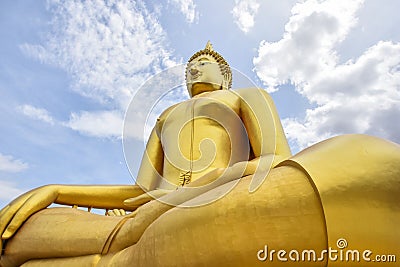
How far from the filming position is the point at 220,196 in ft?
6.11

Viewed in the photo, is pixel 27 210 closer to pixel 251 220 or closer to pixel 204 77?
pixel 251 220

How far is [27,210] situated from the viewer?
9.62 feet

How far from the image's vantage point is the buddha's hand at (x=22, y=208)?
286 centimetres

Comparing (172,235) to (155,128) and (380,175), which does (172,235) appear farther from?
(155,128)

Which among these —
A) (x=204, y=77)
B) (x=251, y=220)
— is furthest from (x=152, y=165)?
(x=251, y=220)

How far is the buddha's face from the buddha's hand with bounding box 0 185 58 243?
1847mm

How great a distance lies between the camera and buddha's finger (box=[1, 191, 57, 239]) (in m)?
2.84

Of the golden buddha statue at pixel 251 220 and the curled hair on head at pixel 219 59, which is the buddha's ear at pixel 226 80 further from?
the golden buddha statue at pixel 251 220

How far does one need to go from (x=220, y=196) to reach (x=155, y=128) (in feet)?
8.33

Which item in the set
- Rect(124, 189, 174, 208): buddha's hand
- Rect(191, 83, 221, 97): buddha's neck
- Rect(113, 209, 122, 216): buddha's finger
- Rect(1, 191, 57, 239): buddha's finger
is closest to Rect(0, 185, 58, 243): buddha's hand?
Rect(1, 191, 57, 239): buddha's finger

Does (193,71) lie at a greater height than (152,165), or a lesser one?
greater

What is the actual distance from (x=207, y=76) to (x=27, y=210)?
7.40 ft

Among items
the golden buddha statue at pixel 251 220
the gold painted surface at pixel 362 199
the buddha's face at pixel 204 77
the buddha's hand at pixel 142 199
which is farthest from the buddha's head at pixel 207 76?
the gold painted surface at pixel 362 199

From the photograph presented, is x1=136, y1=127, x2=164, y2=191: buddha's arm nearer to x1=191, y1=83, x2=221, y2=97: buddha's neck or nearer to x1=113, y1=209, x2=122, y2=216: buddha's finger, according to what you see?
x1=113, y1=209, x2=122, y2=216: buddha's finger
